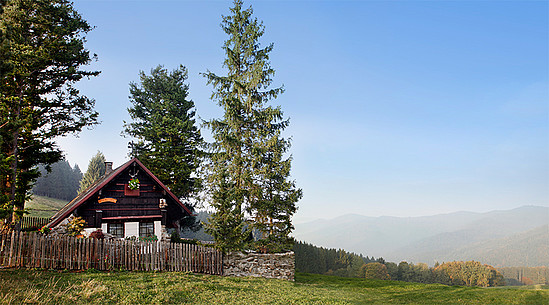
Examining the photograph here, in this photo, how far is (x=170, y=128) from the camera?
3491 centimetres

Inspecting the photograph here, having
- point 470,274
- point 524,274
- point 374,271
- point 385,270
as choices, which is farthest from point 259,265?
point 524,274

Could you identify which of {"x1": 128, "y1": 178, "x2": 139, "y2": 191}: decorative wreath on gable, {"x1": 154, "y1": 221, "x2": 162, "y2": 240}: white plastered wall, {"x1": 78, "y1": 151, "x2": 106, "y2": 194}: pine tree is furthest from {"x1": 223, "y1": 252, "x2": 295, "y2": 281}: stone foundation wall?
{"x1": 78, "y1": 151, "x2": 106, "y2": 194}: pine tree

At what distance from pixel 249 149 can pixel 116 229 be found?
10.9 m

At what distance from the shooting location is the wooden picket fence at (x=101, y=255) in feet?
Answer: 49.3

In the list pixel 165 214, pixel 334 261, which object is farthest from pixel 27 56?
pixel 334 261

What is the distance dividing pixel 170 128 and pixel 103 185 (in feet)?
45.1

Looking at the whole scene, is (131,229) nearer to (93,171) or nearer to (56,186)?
(93,171)

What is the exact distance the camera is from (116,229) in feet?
77.2

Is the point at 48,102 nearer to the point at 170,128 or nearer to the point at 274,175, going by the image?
the point at 170,128

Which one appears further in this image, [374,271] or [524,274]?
[524,274]

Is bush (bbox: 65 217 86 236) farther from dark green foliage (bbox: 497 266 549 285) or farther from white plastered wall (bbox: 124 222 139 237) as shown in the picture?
dark green foliage (bbox: 497 266 549 285)

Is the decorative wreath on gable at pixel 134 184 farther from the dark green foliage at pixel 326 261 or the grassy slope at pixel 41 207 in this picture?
the dark green foliage at pixel 326 261

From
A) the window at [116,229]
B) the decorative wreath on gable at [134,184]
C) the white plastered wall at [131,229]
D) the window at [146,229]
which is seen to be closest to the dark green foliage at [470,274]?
the window at [146,229]

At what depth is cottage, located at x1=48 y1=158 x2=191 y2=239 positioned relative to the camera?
73.9ft
